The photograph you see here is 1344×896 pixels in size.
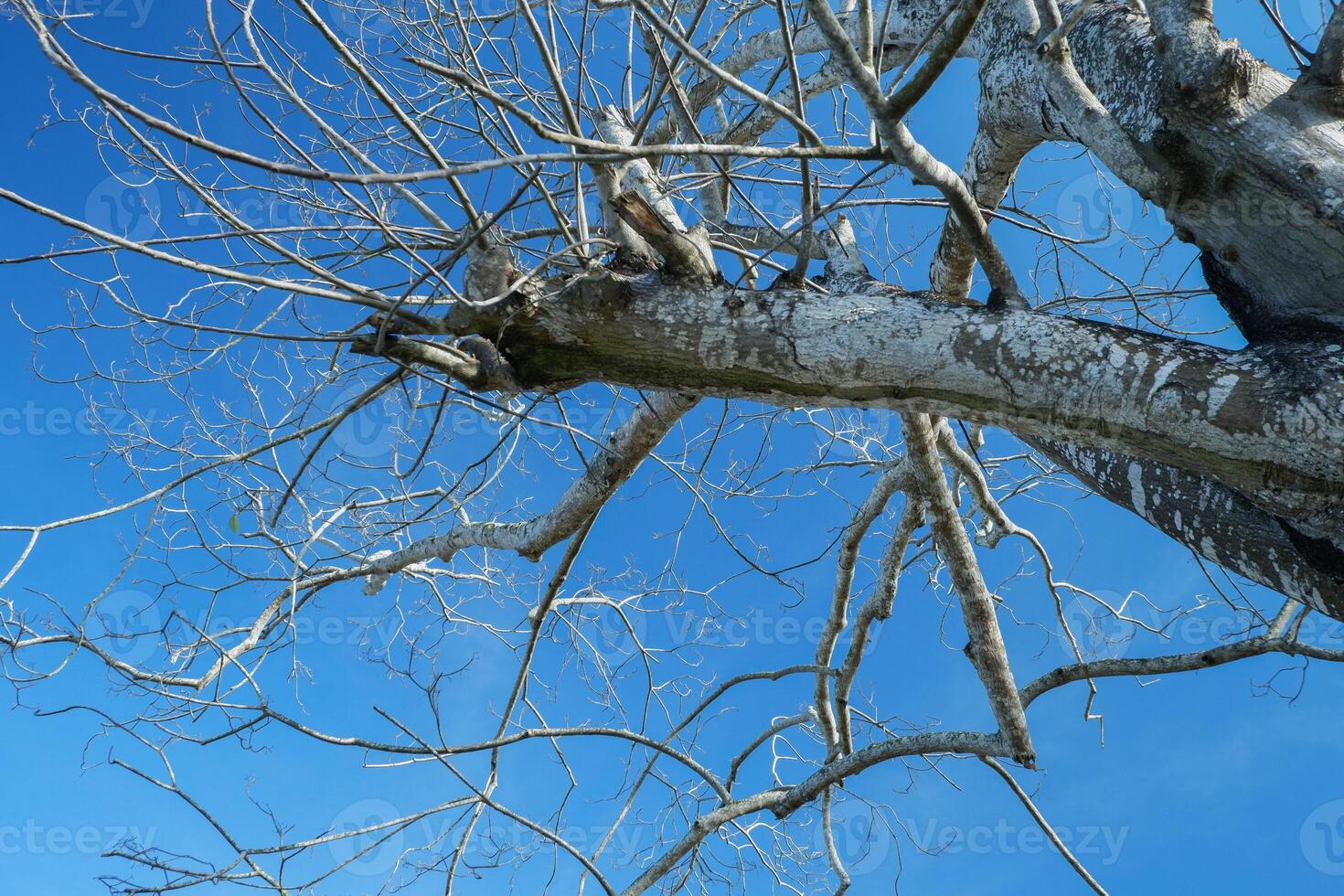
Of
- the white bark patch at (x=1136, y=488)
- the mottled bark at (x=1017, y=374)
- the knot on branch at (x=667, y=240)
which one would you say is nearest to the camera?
the mottled bark at (x=1017, y=374)

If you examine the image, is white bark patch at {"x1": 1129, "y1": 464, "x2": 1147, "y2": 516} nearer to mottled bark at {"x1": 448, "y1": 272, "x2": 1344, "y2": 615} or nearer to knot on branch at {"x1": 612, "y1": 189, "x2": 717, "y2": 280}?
mottled bark at {"x1": 448, "y1": 272, "x2": 1344, "y2": 615}

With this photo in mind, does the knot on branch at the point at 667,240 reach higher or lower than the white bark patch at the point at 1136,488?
higher

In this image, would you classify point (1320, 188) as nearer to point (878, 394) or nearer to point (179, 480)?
point (878, 394)

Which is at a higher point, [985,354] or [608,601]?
[608,601]

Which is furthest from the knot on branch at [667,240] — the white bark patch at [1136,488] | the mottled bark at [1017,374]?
the white bark patch at [1136,488]

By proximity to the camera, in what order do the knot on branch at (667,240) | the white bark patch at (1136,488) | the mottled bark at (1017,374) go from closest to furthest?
1. the mottled bark at (1017,374)
2. the knot on branch at (667,240)
3. the white bark patch at (1136,488)

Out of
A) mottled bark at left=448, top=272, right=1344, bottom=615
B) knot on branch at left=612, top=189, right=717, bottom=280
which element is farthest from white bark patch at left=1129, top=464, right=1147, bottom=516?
knot on branch at left=612, top=189, right=717, bottom=280

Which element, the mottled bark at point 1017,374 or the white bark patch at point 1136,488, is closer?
the mottled bark at point 1017,374

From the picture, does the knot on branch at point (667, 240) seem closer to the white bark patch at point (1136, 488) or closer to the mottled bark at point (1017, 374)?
the mottled bark at point (1017, 374)

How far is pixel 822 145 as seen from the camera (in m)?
1.43

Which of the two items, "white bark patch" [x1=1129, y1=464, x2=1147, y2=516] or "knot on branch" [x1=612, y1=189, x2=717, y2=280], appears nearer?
"knot on branch" [x1=612, y1=189, x2=717, y2=280]

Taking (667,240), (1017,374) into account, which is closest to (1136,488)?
(1017,374)

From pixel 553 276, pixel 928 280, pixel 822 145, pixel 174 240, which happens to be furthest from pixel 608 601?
→ pixel 822 145

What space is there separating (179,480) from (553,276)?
107 cm
